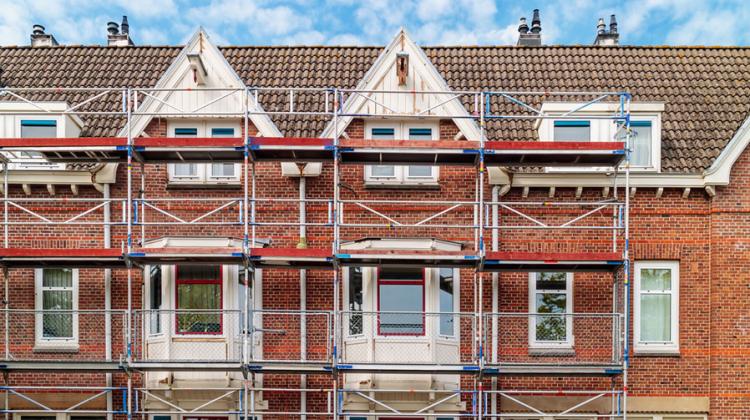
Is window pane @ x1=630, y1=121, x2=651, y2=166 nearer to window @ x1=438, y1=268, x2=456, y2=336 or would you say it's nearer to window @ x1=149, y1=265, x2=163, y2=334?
window @ x1=438, y1=268, x2=456, y2=336

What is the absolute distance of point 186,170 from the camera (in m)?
14.0

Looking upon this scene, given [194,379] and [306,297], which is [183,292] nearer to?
[194,379]

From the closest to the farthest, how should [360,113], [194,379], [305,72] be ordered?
[194,379]
[360,113]
[305,72]

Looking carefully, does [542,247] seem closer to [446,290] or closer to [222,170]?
[446,290]

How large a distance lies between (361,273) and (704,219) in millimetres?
7873

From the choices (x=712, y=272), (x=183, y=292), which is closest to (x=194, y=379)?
(x=183, y=292)

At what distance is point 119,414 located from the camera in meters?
13.4

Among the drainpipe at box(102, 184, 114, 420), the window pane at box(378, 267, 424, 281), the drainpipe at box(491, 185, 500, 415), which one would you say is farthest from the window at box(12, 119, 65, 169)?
the drainpipe at box(491, 185, 500, 415)

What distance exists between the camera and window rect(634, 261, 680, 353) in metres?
13.7

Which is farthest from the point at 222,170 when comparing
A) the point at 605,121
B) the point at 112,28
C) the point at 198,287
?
the point at 605,121

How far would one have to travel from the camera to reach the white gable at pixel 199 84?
13.8 meters

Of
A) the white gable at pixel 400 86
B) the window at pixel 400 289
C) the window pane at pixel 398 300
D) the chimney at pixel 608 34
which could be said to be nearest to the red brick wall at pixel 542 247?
the window at pixel 400 289

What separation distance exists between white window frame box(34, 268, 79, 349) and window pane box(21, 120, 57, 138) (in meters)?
3.17

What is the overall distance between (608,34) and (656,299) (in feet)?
27.8
